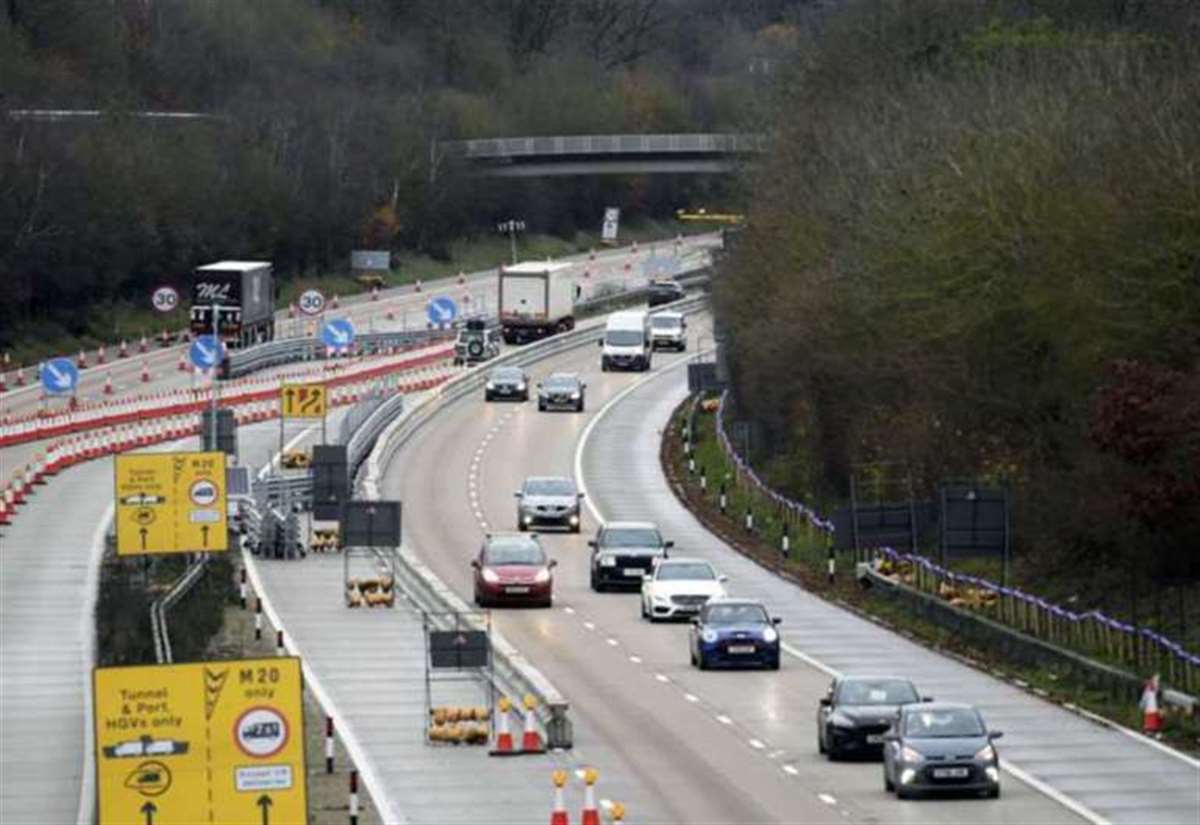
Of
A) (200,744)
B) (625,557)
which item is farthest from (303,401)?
(200,744)

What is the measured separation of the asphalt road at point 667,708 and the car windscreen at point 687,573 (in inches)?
38.9

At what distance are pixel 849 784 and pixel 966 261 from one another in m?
31.2

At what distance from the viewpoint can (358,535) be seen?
66375 millimetres

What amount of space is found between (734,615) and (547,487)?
25.6 m

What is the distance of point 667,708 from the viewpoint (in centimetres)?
4884

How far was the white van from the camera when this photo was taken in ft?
400

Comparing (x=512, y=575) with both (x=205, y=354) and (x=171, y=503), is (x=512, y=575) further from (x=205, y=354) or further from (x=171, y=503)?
(x=205, y=354)

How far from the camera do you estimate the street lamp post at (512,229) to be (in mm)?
178250

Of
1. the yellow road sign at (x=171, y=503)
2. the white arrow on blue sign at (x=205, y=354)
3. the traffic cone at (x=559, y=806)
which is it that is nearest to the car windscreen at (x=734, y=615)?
the yellow road sign at (x=171, y=503)

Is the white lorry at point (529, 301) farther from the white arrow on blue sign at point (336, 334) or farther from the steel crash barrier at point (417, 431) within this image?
the white arrow on blue sign at point (336, 334)

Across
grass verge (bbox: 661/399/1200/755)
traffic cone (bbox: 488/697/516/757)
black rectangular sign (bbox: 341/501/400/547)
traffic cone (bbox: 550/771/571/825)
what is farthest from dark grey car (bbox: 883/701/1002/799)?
black rectangular sign (bbox: 341/501/400/547)

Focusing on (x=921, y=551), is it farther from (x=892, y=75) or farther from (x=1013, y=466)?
(x=892, y=75)

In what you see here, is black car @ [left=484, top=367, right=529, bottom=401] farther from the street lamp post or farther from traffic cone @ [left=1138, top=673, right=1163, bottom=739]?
traffic cone @ [left=1138, top=673, right=1163, bottom=739]

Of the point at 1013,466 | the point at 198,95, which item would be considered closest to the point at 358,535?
the point at 1013,466
